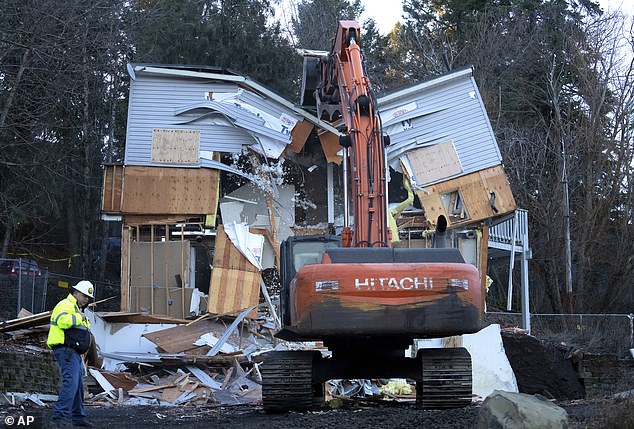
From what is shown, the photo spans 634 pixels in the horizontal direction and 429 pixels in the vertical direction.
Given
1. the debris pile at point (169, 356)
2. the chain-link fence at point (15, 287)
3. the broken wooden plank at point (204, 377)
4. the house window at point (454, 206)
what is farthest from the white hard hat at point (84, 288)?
the house window at point (454, 206)

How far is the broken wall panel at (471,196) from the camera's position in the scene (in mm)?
23875

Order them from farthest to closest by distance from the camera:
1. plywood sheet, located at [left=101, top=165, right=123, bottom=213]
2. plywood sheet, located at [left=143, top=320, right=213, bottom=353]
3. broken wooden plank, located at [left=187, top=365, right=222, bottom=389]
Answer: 1. plywood sheet, located at [left=101, top=165, right=123, bottom=213]
2. plywood sheet, located at [left=143, top=320, right=213, bottom=353]
3. broken wooden plank, located at [left=187, top=365, right=222, bottom=389]

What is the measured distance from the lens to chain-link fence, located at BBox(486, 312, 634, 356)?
90.4 ft

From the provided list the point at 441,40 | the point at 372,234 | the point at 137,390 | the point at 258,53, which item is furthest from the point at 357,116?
the point at 441,40

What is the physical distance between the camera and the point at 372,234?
1275cm

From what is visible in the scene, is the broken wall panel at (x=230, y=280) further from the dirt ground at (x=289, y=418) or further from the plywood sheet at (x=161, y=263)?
Result: the dirt ground at (x=289, y=418)

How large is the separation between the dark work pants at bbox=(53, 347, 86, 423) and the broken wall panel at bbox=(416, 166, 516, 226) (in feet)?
45.7

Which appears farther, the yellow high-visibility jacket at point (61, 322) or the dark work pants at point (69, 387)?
the yellow high-visibility jacket at point (61, 322)

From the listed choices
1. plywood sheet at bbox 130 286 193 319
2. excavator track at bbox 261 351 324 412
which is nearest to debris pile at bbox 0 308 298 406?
plywood sheet at bbox 130 286 193 319

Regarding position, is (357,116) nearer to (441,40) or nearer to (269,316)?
(269,316)

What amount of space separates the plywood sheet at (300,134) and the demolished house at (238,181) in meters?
0.03

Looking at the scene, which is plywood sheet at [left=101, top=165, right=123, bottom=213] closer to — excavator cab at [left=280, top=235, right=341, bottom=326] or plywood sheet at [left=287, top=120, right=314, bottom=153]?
plywood sheet at [left=287, top=120, right=314, bottom=153]

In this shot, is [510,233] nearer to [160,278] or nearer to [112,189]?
[160,278]

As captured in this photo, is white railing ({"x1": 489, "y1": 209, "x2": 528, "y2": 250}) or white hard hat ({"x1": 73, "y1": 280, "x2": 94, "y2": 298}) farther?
white railing ({"x1": 489, "y1": 209, "x2": 528, "y2": 250})
